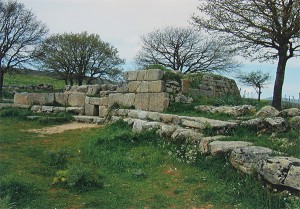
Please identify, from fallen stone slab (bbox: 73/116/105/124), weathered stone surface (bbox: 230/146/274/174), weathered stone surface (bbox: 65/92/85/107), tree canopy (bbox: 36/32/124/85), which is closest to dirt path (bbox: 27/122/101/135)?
fallen stone slab (bbox: 73/116/105/124)

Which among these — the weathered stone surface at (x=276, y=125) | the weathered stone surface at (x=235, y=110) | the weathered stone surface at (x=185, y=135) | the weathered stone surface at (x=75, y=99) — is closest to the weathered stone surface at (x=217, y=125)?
the weathered stone surface at (x=185, y=135)

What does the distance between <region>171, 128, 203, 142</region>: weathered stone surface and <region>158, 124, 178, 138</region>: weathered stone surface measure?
0.76 ft

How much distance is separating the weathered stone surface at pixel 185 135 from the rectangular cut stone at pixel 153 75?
4014 mm

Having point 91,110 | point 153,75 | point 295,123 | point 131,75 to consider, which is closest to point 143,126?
point 153,75

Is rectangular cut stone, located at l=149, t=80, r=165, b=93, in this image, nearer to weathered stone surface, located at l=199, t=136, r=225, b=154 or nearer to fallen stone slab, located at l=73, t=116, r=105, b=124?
fallen stone slab, located at l=73, t=116, r=105, b=124

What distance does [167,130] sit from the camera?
979cm

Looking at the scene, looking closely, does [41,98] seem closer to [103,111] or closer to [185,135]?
[103,111]

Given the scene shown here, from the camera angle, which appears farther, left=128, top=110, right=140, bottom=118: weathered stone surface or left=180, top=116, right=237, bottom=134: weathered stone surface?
left=128, top=110, right=140, bottom=118: weathered stone surface

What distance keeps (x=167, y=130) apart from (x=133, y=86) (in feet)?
16.4

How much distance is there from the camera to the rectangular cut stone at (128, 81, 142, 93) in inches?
558

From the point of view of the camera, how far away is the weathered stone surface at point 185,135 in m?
8.64

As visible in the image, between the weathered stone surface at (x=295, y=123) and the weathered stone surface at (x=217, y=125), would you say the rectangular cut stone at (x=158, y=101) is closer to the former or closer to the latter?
the weathered stone surface at (x=217, y=125)

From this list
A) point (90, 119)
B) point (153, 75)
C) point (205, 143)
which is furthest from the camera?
point (90, 119)

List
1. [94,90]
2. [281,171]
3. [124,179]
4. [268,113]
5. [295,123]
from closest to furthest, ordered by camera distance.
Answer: [281,171] → [124,179] → [295,123] → [268,113] → [94,90]
